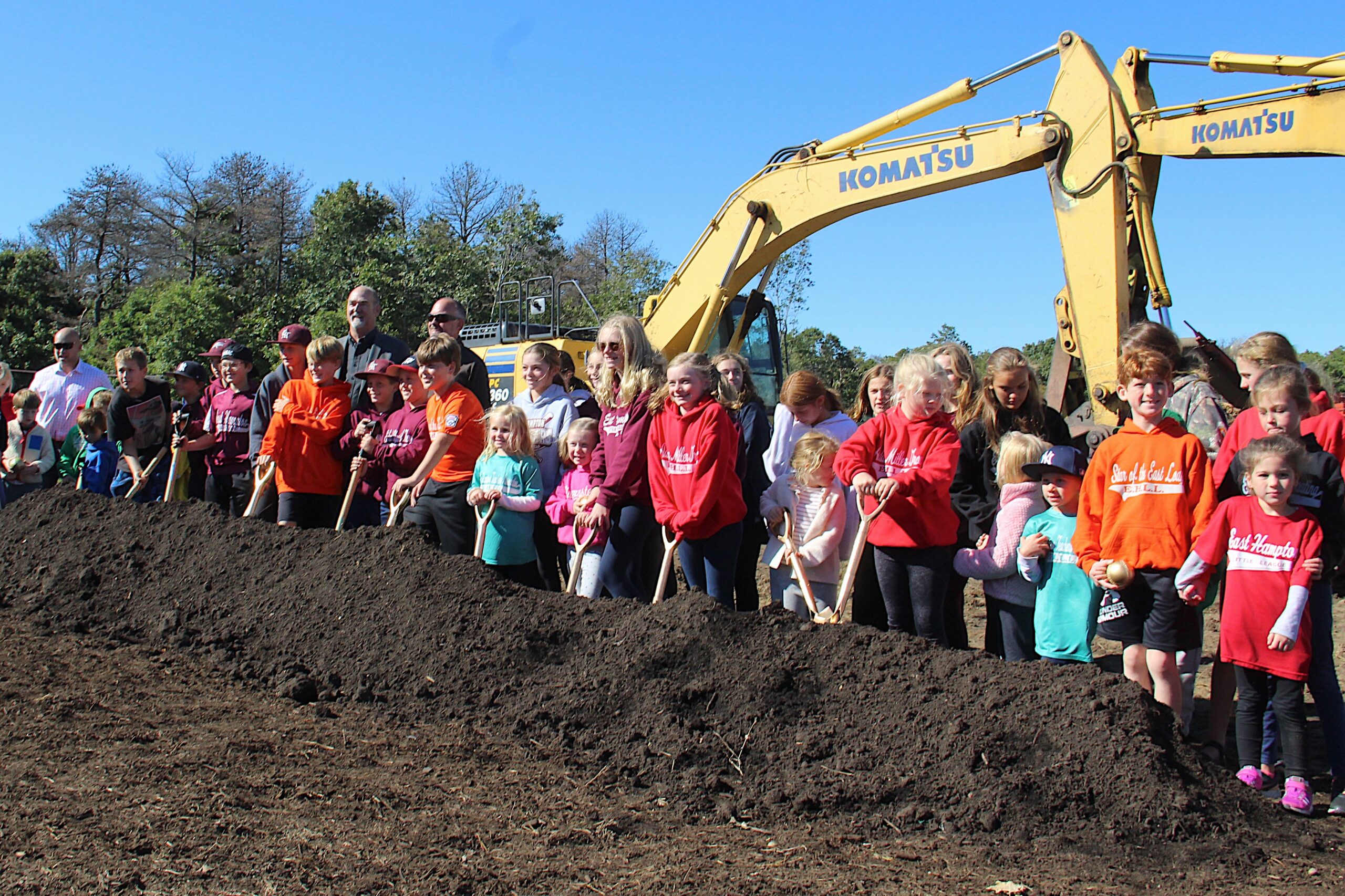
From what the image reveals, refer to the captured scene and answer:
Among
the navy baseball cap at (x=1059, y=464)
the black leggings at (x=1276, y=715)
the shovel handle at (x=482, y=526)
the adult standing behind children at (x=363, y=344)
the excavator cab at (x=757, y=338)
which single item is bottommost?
the black leggings at (x=1276, y=715)

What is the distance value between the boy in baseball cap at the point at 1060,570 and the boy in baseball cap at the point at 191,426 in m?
6.42

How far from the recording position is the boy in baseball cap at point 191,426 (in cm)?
836

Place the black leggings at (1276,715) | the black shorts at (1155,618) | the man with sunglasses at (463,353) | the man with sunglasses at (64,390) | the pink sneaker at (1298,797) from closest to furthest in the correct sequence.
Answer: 1. the pink sneaker at (1298,797)
2. the black leggings at (1276,715)
3. the black shorts at (1155,618)
4. the man with sunglasses at (463,353)
5. the man with sunglasses at (64,390)

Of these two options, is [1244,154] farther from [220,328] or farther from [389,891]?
[220,328]

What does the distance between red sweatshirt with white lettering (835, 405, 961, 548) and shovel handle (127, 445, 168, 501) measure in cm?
592

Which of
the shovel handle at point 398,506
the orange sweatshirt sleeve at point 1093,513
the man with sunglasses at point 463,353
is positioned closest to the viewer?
the orange sweatshirt sleeve at point 1093,513

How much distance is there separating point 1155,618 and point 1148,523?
14.8 inches

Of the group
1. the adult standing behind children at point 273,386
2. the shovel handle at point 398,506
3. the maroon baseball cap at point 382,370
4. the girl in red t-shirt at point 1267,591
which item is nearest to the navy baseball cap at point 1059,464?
the girl in red t-shirt at point 1267,591

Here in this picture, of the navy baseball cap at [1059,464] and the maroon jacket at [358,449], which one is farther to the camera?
the maroon jacket at [358,449]

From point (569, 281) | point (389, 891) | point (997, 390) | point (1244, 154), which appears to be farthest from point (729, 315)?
point (389, 891)

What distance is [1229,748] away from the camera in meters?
4.84

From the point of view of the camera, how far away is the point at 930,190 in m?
9.31

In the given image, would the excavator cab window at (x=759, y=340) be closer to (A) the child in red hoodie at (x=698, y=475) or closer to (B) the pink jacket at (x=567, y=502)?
(B) the pink jacket at (x=567, y=502)

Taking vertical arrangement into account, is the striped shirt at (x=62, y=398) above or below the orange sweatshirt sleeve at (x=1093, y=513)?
above
